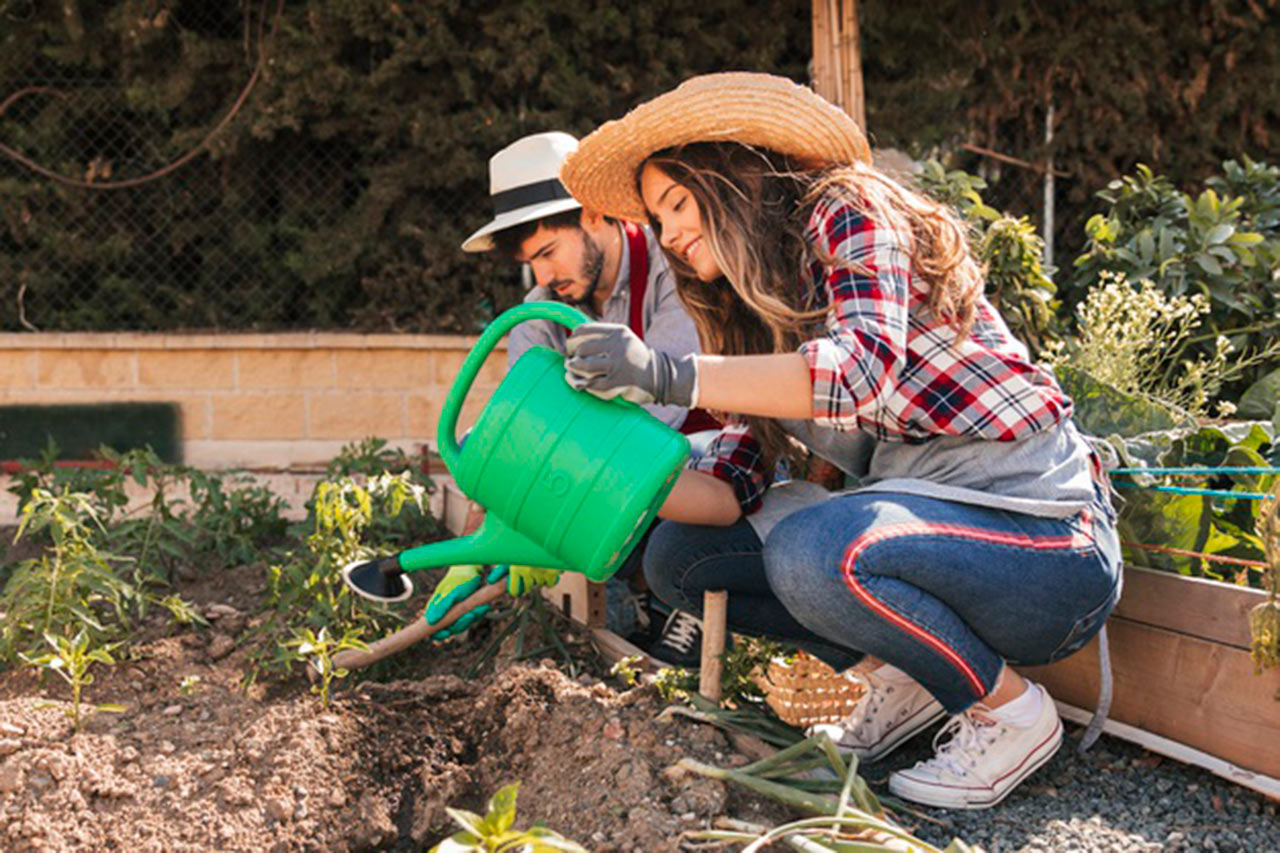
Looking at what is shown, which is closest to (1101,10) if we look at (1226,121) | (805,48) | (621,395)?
(1226,121)

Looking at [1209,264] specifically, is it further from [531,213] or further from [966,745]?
[966,745]

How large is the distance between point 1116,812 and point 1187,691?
236 mm

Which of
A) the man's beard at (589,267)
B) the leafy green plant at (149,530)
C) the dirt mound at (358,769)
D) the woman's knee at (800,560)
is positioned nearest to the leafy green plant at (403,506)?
the leafy green plant at (149,530)

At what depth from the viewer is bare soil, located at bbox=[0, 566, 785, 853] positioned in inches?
68.9

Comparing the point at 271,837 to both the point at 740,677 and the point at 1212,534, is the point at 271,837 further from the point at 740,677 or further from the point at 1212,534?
the point at 1212,534

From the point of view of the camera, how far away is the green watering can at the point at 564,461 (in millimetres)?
1772

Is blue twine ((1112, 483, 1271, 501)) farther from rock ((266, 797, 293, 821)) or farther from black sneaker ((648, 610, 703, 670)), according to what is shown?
rock ((266, 797, 293, 821))

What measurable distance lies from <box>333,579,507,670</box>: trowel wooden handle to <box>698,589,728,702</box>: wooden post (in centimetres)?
58

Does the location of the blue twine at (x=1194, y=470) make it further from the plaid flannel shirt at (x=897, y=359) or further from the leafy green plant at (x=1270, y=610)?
the plaid flannel shirt at (x=897, y=359)

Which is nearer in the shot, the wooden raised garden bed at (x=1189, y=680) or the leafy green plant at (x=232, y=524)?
the wooden raised garden bed at (x=1189, y=680)

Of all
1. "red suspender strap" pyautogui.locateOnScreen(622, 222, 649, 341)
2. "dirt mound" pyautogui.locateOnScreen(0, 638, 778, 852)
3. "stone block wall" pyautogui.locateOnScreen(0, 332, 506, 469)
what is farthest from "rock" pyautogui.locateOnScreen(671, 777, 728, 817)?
"stone block wall" pyautogui.locateOnScreen(0, 332, 506, 469)

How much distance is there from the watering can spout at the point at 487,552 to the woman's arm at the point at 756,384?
37cm

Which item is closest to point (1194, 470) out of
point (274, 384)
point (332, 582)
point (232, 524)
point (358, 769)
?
point (358, 769)

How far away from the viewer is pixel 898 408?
6.21ft
